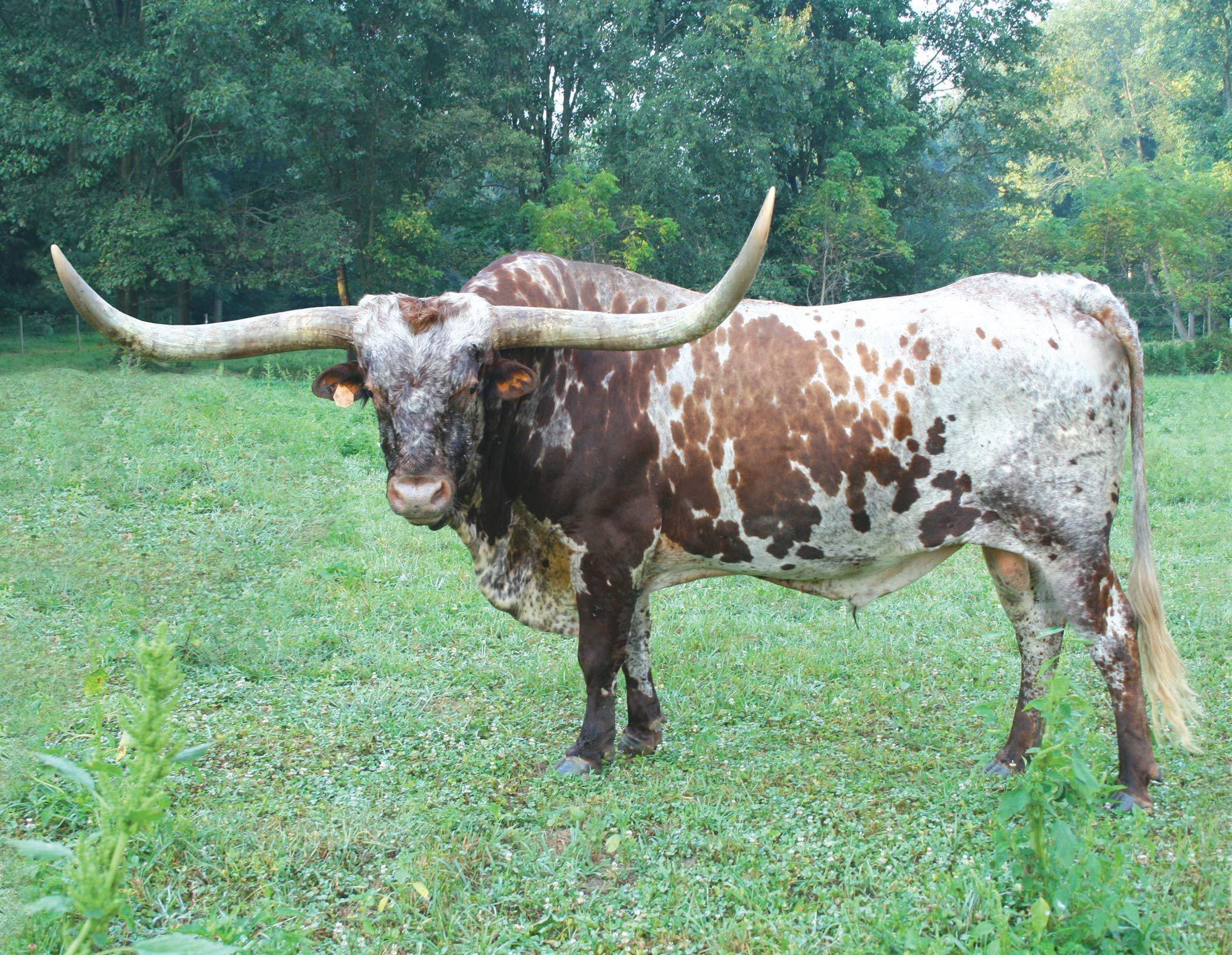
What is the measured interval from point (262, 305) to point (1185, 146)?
133ft

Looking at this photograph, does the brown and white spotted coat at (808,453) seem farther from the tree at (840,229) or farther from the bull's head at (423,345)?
the tree at (840,229)

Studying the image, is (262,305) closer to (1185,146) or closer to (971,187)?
(971,187)

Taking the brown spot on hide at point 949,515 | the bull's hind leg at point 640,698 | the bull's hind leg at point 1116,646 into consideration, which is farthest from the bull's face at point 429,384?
the bull's hind leg at point 1116,646

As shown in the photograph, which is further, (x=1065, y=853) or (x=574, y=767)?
(x=574, y=767)

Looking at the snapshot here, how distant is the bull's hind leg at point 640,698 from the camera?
15.6 ft

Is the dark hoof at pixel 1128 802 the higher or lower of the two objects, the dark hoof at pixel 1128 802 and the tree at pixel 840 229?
the lower

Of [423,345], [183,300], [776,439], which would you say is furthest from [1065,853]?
[183,300]

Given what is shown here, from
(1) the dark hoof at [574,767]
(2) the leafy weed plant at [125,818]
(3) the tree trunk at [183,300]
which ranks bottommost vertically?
(1) the dark hoof at [574,767]

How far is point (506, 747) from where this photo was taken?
470cm

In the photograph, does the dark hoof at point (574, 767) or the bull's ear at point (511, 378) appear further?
the dark hoof at point (574, 767)

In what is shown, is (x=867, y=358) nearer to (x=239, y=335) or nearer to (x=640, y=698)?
(x=640, y=698)

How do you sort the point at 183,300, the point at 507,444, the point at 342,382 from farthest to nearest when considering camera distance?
the point at 183,300 → the point at 507,444 → the point at 342,382

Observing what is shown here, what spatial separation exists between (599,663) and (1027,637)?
6.09 ft

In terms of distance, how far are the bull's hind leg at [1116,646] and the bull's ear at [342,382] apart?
2.86 metres
